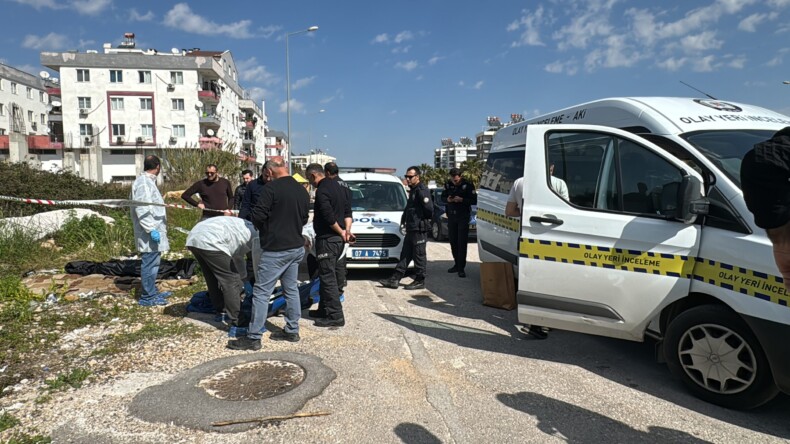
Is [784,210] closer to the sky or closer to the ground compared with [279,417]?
closer to the sky

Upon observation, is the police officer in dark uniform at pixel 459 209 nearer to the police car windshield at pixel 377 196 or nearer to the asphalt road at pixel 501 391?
the police car windshield at pixel 377 196

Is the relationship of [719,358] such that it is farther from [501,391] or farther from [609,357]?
[501,391]

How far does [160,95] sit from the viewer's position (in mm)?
49062

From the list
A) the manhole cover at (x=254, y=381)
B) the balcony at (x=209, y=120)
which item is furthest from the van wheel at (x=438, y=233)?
the balcony at (x=209, y=120)

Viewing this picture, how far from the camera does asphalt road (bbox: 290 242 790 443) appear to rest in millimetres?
3076

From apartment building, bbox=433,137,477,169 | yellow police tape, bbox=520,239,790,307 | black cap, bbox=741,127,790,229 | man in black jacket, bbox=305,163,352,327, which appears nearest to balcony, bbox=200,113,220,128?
man in black jacket, bbox=305,163,352,327

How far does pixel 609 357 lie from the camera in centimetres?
439

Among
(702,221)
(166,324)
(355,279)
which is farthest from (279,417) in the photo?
(355,279)

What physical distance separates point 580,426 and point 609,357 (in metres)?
1.45

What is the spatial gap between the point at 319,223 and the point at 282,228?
2.93 ft

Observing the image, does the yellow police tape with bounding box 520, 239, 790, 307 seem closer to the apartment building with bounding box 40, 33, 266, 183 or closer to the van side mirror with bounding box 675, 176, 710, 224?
the van side mirror with bounding box 675, 176, 710, 224

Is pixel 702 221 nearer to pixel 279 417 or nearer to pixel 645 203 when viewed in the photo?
pixel 645 203

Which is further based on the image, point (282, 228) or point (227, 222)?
point (227, 222)

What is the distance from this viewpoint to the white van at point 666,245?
10.6 ft
